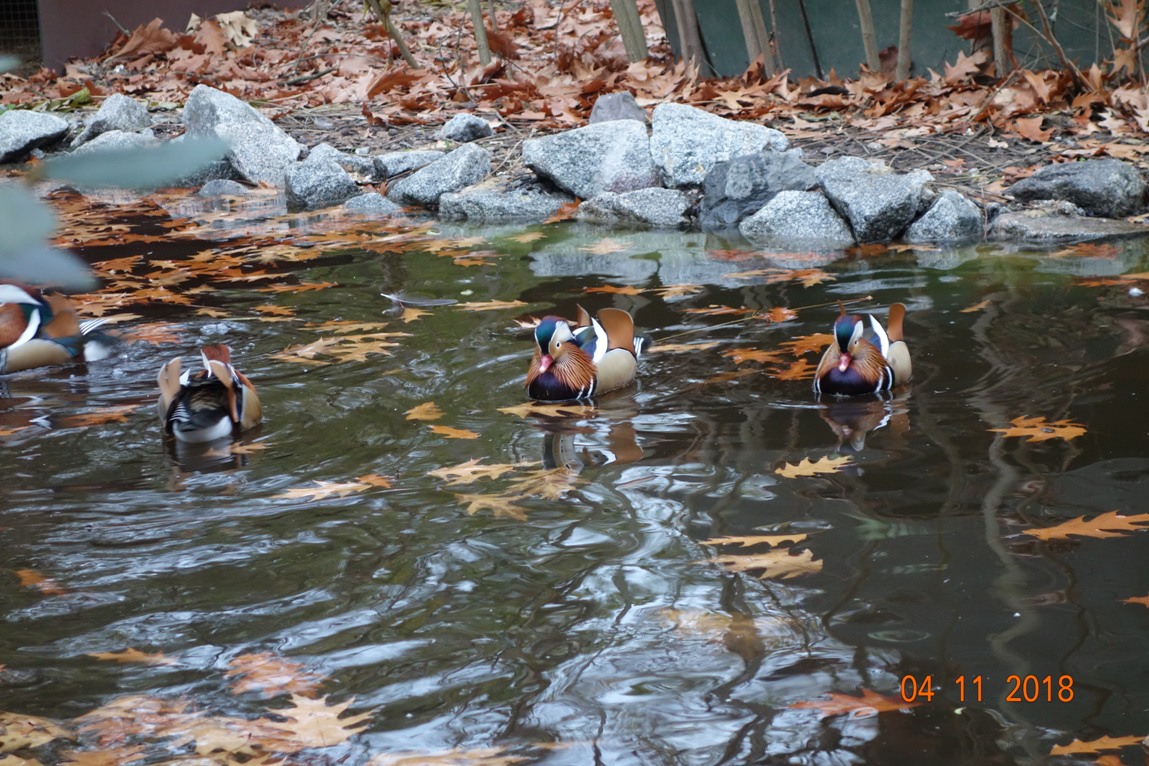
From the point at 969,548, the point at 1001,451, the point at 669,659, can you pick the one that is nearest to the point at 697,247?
the point at 1001,451

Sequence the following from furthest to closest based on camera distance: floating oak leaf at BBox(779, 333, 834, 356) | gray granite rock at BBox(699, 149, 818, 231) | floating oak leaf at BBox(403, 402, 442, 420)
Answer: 1. gray granite rock at BBox(699, 149, 818, 231)
2. floating oak leaf at BBox(779, 333, 834, 356)
3. floating oak leaf at BBox(403, 402, 442, 420)

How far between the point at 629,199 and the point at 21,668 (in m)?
6.88

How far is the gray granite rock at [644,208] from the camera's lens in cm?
923

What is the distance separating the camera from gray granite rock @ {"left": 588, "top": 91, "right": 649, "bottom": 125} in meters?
10.9

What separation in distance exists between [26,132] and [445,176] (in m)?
5.43

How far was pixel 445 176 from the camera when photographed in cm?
1033

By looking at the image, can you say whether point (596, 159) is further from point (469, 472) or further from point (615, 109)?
point (469, 472)

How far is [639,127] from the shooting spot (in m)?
9.99

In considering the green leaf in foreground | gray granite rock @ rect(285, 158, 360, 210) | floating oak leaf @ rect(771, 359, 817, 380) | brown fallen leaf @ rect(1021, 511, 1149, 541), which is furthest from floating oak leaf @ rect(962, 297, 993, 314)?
gray granite rock @ rect(285, 158, 360, 210)

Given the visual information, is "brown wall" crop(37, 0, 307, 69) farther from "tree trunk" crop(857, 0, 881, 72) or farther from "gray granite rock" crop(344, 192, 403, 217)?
"tree trunk" crop(857, 0, 881, 72)

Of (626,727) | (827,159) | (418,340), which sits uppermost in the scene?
(827,159)

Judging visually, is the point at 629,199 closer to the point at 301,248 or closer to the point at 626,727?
the point at 301,248

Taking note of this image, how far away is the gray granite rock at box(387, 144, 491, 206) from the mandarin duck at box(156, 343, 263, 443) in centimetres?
556

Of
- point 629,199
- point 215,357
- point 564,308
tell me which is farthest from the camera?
point 629,199
